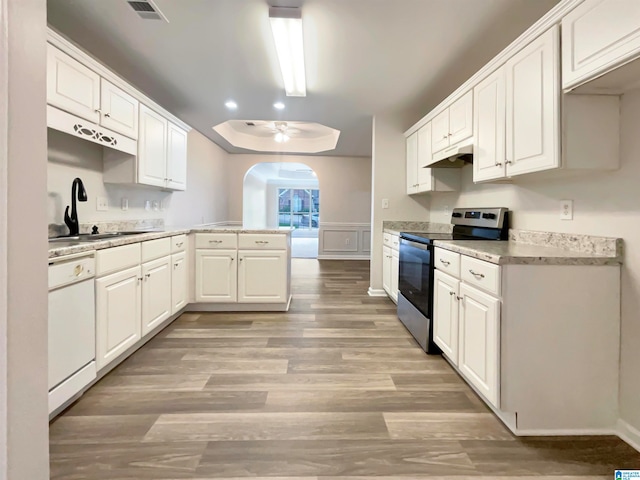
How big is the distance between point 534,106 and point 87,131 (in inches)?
112

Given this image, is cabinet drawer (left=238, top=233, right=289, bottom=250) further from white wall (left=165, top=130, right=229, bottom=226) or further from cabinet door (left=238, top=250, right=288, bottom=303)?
white wall (left=165, top=130, right=229, bottom=226)

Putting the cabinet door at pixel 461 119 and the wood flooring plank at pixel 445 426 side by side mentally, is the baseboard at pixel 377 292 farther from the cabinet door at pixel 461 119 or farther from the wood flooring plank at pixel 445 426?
the wood flooring plank at pixel 445 426

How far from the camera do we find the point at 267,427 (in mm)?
1552

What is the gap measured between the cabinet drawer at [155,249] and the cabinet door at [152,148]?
63 centimetres

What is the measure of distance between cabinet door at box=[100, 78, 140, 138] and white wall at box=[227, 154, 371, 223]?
4310 millimetres

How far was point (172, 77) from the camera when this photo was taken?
3.10 m

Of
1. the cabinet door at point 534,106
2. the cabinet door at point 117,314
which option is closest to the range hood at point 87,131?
the cabinet door at point 117,314

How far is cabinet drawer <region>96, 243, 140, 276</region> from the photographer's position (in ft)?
6.10

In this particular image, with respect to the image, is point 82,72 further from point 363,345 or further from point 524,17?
point 524,17

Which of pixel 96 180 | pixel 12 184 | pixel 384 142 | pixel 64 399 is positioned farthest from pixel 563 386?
pixel 96 180

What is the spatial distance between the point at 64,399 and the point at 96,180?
1827 mm

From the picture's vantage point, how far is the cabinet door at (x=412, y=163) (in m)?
3.66

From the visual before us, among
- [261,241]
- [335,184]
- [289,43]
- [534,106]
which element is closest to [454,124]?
[534,106]

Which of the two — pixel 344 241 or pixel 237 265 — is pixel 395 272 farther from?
pixel 344 241
